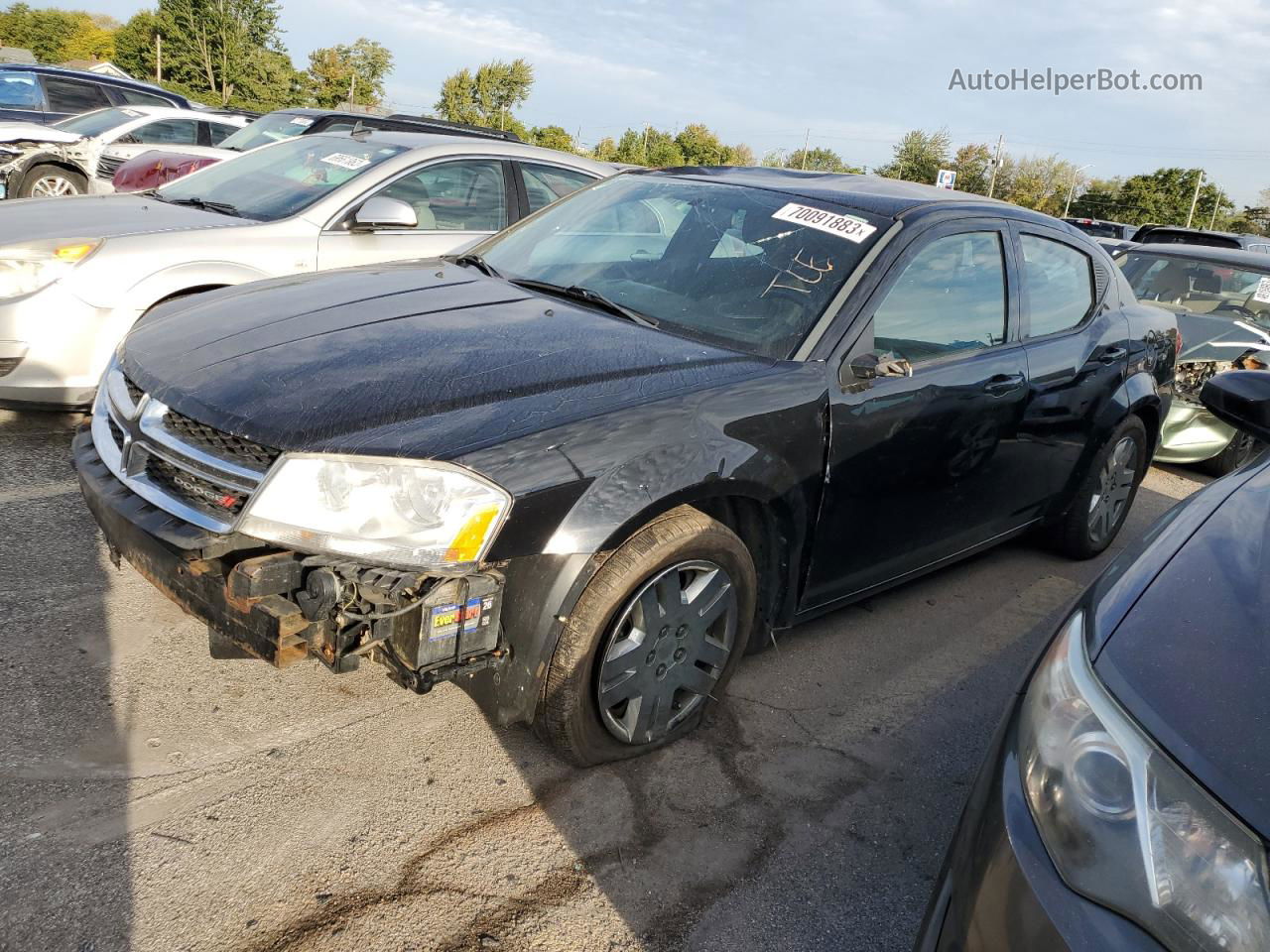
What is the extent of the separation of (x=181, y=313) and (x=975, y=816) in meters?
2.75

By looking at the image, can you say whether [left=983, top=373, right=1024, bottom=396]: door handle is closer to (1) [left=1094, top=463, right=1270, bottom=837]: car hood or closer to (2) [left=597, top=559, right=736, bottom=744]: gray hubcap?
(2) [left=597, top=559, right=736, bottom=744]: gray hubcap

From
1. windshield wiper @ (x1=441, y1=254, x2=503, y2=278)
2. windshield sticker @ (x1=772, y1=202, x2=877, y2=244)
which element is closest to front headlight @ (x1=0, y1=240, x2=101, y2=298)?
windshield wiper @ (x1=441, y1=254, x2=503, y2=278)

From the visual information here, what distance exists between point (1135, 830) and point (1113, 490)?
12.6 feet

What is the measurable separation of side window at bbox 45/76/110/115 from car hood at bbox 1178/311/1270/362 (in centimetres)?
1328

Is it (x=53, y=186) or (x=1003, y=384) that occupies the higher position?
(x=1003, y=384)

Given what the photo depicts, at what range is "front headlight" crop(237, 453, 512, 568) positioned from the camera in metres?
2.13

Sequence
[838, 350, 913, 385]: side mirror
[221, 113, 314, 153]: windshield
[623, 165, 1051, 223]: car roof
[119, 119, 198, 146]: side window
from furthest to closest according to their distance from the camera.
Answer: [119, 119, 198, 146]: side window
[221, 113, 314, 153]: windshield
[623, 165, 1051, 223]: car roof
[838, 350, 913, 385]: side mirror

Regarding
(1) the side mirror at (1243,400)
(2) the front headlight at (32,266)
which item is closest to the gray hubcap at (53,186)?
(2) the front headlight at (32,266)

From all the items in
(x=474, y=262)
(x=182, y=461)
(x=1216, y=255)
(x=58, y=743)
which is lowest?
(x=58, y=743)

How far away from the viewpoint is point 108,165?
33.0ft

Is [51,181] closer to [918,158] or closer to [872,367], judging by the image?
[872,367]

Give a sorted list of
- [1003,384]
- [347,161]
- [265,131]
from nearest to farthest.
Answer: [1003,384] < [347,161] < [265,131]

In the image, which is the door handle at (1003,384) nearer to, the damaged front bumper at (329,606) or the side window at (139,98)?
the damaged front bumper at (329,606)

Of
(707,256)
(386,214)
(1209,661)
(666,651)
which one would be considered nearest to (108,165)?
(386,214)
